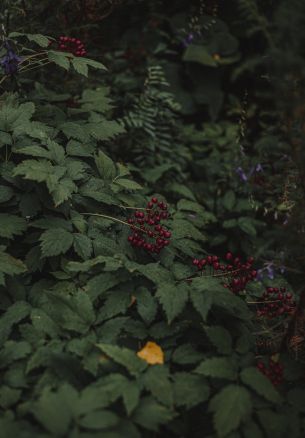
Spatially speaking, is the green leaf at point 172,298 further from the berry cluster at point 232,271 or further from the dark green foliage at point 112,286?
the berry cluster at point 232,271

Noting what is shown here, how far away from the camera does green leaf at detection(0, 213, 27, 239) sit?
2340 millimetres

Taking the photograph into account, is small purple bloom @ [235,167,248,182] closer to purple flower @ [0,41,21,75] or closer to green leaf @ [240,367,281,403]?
purple flower @ [0,41,21,75]

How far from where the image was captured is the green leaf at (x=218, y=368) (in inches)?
73.9

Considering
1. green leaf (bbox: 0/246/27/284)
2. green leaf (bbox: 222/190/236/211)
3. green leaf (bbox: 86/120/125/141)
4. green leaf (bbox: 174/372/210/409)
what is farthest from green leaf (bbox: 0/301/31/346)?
green leaf (bbox: 222/190/236/211)

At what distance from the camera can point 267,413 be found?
1.85m

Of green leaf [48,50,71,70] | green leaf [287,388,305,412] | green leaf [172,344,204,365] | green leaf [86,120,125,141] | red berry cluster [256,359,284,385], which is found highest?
green leaf [48,50,71,70]

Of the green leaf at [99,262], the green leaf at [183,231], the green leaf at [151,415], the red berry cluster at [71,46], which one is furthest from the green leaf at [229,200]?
the green leaf at [151,415]

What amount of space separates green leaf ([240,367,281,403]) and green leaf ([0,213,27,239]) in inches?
48.2

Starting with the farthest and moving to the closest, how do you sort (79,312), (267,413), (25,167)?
1. (25,167)
2. (79,312)
3. (267,413)

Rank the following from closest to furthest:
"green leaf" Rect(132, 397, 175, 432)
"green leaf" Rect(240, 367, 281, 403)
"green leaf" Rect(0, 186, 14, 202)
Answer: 1. "green leaf" Rect(132, 397, 175, 432)
2. "green leaf" Rect(240, 367, 281, 403)
3. "green leaf" Rect(0, 186, 14, 202)

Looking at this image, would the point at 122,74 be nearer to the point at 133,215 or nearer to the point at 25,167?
the point at 133,215

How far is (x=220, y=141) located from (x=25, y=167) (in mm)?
2789

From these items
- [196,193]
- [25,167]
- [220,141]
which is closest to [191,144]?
[220,141]

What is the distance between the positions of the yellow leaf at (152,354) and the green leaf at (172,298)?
17 cm
